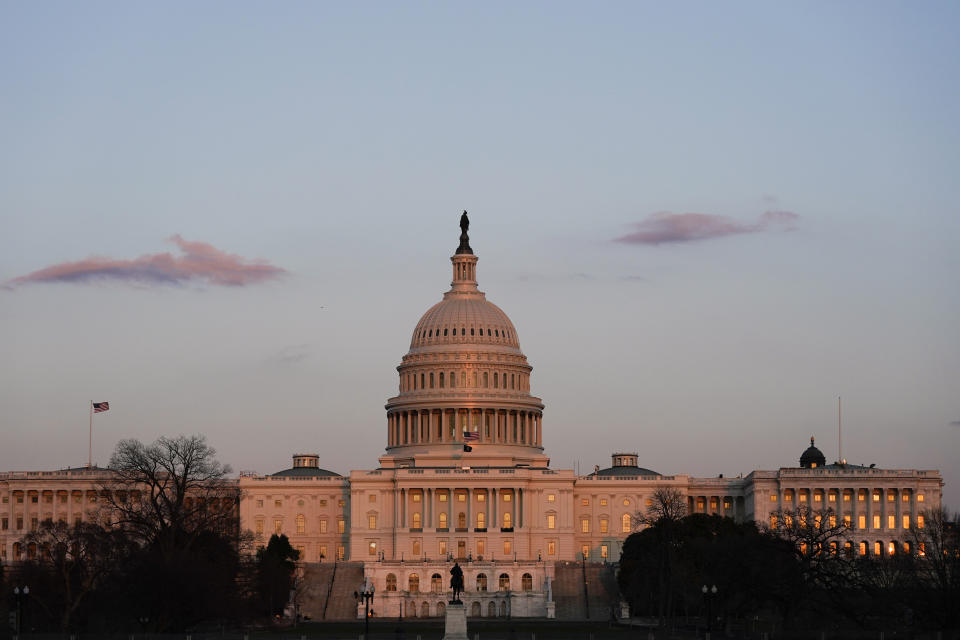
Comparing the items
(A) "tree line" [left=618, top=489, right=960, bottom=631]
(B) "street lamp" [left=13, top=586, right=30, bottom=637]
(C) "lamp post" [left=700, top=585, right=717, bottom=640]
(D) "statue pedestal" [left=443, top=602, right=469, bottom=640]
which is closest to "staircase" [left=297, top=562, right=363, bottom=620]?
(A) "tree line" [left=618, top=489, right=960, bottom=631]

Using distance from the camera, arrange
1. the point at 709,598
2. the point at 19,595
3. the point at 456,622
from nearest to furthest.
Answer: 1. the point at 456,622
2. the point at 19,595
3. the point at 709,598

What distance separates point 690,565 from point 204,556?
129 ft

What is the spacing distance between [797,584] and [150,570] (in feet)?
128

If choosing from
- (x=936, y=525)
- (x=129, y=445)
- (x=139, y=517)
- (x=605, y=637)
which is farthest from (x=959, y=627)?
(x=129, y=445)

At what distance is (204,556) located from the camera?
14475 centimetres

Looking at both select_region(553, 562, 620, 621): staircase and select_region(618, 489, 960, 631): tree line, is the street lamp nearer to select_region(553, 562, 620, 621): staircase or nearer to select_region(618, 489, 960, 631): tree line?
select_region(618, 489, 960, 631): tree line

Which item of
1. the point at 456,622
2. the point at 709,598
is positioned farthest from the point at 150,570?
the point at 709,598

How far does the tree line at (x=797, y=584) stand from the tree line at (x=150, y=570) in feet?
97.3

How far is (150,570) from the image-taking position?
134250 millimetres

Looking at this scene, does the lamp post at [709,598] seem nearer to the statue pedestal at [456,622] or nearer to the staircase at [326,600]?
the statue pedestal at [456,622]

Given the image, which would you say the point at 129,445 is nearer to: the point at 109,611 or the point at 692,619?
the point at 109,611

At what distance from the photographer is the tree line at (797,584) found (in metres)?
130

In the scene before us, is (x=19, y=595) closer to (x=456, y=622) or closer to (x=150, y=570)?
(x=150, y=570)

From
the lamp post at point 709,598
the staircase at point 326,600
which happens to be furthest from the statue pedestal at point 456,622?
the staircase at point 326,600
